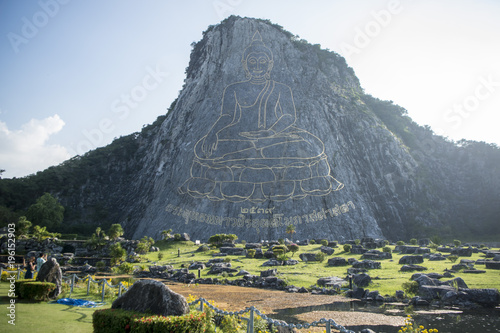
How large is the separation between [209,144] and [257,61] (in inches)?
671

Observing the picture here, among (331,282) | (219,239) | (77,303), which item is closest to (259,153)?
(219,239)

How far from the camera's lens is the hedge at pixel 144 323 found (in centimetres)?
761

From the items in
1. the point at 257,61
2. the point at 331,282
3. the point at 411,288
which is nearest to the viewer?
the point at 411,288

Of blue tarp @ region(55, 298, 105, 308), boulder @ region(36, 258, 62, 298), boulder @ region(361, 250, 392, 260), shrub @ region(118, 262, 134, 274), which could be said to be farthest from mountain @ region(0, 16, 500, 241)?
blue tarp @ region(55, 298, 105, 308)

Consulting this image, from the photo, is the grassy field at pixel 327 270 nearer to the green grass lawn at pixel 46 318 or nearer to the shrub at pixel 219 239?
the shrub at pixel 219 239

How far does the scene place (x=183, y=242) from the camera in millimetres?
41344

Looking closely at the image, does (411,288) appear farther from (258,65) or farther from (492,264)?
(258,65)

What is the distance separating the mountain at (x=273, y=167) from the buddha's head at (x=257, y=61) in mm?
262

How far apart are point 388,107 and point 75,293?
3187 inches

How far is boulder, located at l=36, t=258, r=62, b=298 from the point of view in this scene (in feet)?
46.1

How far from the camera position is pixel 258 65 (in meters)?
57.6

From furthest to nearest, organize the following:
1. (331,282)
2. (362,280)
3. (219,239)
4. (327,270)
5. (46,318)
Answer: (219,239), (327,270), (331,282), (362,280), (46,318)

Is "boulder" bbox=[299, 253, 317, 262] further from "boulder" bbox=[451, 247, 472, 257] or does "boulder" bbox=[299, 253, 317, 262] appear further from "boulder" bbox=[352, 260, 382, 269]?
"boulder" bbox=[451, 247, 472, 257]

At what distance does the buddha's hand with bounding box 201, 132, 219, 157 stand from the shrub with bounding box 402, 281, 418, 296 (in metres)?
38.0
